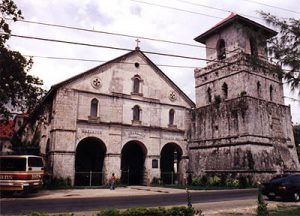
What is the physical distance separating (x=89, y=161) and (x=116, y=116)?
565cm

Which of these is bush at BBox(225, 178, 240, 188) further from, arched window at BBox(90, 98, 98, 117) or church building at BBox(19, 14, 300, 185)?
arched window at BBox(90, 98, 98, 117)

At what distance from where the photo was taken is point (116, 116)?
29641mm

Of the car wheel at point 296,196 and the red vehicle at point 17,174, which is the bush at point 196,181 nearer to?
the car wheel at point 296,196

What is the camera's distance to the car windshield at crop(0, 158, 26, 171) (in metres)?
19.2

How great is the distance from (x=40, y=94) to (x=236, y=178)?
1872 cm

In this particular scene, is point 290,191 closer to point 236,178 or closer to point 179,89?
point 236,178

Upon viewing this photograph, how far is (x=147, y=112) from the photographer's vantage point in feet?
104

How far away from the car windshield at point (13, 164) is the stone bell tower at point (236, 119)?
1874 centimetres

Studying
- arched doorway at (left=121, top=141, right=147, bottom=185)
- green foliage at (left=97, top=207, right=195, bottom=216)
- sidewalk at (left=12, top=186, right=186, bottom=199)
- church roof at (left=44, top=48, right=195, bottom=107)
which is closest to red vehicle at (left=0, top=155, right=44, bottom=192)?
sidewalk at (left=12, top=186, right=186, bottom=199)

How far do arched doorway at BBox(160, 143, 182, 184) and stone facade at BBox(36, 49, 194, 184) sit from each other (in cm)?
44

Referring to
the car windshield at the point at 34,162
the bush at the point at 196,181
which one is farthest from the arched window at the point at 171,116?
the car windshield at the point at 34,162

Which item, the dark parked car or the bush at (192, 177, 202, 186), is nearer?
the dark parked car

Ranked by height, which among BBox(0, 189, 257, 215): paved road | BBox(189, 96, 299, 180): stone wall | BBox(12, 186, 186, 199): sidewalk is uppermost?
BBox(189, 96, 299, 180): stone wall

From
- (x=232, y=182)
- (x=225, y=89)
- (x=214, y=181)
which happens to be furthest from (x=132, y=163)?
(x=225, y=89)
